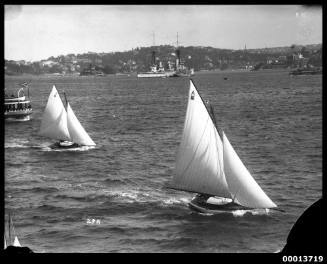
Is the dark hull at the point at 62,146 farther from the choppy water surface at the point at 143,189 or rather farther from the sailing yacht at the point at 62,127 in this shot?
the choppy water surface at the point at 143,189

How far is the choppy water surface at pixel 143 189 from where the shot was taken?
69.9ft

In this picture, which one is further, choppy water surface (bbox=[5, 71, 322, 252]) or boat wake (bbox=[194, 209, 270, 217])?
boat wake (bbox=[194, 209, 270, 217])

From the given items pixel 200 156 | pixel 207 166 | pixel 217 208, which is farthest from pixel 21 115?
pixel 217 208

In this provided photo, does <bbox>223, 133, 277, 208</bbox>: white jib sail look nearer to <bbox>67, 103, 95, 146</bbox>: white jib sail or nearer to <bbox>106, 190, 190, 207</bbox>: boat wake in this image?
<bbox>106, 190, 190, 207</bbox>: boat wake

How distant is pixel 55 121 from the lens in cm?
3909

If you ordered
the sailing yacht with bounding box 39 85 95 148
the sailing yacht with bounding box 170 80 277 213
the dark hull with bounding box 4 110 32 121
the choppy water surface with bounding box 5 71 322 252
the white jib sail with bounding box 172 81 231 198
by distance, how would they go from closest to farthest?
the choppy water surface with bounding box 5 71 322 252 < the sailing yacht with bounding box 170 80 277 213 < the white jib sail with bounding box 172 81 231 198 < the sailing yacht with bounding box 39 85 95 148 < the dark hull with bounding box 4 110 32 121

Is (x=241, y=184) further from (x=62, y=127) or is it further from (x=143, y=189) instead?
(x=62, y=127)

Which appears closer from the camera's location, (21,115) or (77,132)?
(77,132)

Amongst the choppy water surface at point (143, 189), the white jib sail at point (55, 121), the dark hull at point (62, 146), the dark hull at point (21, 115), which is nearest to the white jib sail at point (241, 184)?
the choppy water surface at point (143, 189)

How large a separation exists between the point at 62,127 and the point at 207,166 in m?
17.5

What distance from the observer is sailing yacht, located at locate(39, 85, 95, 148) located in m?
36.6

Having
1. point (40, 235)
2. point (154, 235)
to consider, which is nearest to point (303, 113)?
point (154, 235)

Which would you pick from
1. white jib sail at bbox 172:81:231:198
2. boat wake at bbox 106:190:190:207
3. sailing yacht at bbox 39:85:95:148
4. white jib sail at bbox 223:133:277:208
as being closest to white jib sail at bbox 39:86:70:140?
sailing yacht at bbox 39:85:95:148

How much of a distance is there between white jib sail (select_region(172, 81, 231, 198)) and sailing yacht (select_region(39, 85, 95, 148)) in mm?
12558
